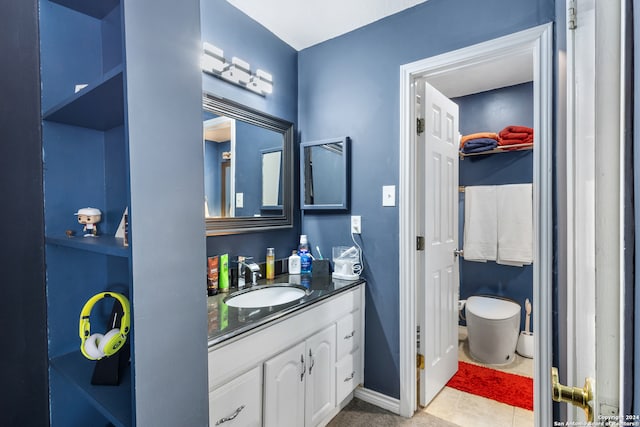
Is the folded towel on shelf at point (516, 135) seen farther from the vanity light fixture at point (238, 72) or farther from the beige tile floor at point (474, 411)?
the vanity light fixture at point (238, 72)

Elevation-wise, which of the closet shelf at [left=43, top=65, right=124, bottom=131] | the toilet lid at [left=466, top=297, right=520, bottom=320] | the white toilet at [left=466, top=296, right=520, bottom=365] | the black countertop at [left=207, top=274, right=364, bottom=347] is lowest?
the white toilet at [left=466, top=296, right=520, bottom=365]

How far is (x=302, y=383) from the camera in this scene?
1468 mm

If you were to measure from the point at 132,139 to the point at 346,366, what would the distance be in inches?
65.0

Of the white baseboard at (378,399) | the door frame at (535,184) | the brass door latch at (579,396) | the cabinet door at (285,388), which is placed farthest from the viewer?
the white baseboard at (378,399)

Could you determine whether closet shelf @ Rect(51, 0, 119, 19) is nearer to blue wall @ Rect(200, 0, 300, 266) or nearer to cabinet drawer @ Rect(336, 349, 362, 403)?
blue wall @ Rect(200, 0, 300, 266)

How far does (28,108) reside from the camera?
97cm

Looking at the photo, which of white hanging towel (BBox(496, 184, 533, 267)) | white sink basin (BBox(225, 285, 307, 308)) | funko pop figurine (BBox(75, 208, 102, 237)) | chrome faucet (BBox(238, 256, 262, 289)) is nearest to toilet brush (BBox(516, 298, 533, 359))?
white hanging towel (BBox(496, 184, 533, 267))

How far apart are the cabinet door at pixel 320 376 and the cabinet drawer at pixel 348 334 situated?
2.3 inches

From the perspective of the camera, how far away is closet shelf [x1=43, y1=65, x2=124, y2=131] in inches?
29.6

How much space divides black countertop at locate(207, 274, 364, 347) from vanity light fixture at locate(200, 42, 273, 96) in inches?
45.8

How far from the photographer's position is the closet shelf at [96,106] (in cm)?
75

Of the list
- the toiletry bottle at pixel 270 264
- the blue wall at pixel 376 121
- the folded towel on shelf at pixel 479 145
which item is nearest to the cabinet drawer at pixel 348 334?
the blue wall at pixel 376 121

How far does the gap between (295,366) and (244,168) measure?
1105mm

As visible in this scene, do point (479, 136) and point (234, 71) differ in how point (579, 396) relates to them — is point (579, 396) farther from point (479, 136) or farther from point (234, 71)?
point (479, 136)
